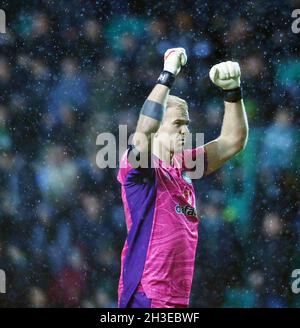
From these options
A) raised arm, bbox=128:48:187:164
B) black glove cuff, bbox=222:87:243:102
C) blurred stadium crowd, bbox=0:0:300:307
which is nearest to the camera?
raised arm, bbox=128:48:187:164

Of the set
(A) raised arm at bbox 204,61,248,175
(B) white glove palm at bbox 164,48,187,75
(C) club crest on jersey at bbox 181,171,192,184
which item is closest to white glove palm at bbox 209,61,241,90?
(A) raised arm at bbox 204,61,248,175

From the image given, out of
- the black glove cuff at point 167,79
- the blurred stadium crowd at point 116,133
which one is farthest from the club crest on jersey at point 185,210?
the blurred stadium crowd at point 116,133

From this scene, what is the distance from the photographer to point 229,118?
186cm

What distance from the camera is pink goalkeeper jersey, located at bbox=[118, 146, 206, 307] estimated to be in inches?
64.2

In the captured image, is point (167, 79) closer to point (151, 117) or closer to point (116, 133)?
point (151, 117)

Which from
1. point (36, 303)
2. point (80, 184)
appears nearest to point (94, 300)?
point (36, 303)

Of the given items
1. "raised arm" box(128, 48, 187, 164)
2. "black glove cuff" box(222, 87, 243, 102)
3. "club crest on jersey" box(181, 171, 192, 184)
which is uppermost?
"black glove cuff" box(222, 87, 243, 102)

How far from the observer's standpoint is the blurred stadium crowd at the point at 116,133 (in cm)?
224

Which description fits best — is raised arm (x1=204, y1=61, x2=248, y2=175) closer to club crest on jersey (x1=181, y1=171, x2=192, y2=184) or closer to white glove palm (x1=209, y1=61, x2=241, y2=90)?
white glove palm (x1=209, y1=61, x2=241, y2=90)

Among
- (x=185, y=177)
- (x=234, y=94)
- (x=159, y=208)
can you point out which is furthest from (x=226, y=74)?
(x=159, y=208)

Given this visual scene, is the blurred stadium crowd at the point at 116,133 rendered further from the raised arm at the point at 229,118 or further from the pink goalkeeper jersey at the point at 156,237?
the pink goalkeeper jersey at the point at 156,237

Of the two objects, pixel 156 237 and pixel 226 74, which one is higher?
pixel 226 74

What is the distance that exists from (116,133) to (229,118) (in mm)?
539

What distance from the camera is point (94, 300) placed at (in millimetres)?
2289
